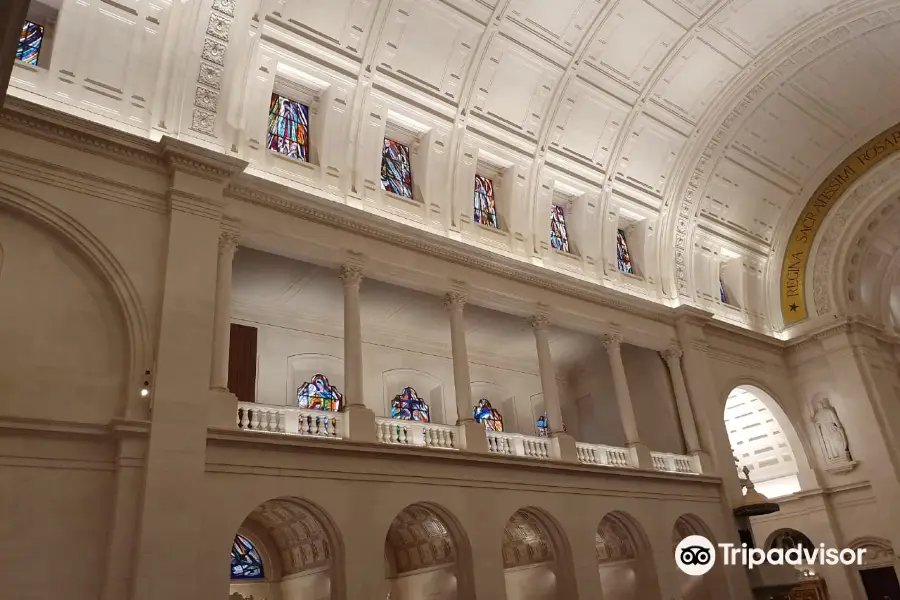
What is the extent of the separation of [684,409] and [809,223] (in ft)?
29.2

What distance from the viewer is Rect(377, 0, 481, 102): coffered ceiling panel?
626 inches

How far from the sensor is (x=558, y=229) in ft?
65.9

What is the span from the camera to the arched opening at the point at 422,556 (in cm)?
1420

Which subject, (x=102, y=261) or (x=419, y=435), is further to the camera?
(x=419, y=435)

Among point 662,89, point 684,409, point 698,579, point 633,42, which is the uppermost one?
point 633,42

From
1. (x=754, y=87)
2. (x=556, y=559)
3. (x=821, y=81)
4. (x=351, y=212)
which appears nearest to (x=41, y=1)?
(x=351, y=212)

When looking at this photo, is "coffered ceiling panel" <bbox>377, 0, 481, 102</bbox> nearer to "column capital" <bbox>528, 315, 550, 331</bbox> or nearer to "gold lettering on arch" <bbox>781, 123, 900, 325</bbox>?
"column capital" <bbox>528, 315, 550, 331</bbox>

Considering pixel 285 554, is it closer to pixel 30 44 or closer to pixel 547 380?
pixel 547 380

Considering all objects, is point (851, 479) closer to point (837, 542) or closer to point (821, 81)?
point (837, 542)

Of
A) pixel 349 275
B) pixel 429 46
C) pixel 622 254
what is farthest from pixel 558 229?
pixel 349 275

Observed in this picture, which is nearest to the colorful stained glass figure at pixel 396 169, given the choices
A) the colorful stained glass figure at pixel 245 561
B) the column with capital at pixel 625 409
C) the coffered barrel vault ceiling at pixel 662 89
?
the coffered barrel vault ceiling at pixel 662 89

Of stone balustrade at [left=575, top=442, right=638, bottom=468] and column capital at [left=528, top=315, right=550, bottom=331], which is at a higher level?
column capital at [left=528, top=315, right=550, bottom=331]

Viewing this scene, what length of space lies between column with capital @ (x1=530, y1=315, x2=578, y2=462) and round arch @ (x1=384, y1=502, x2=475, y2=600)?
10.8 feet

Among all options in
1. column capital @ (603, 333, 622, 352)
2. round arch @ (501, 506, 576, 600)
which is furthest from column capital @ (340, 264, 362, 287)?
column capital @ (603, 333, 622, 352)
